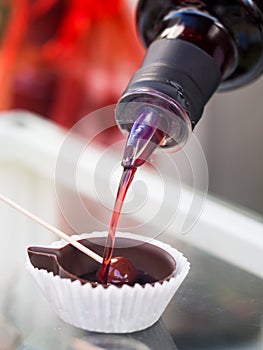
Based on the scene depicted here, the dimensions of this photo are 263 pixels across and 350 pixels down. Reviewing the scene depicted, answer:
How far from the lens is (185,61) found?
51 cm

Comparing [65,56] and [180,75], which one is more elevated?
[180,75]

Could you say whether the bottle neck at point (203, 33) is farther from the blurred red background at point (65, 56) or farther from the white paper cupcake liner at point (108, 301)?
the blurred red background at point (65, 56)

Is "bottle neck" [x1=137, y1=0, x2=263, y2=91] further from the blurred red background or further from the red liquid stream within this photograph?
the blurred red background

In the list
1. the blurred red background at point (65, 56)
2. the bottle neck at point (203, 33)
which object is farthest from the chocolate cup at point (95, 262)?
the blurred red background at point (65, 56)

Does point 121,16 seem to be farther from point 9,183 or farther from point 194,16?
point 194,16

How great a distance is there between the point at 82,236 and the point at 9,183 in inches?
10.1

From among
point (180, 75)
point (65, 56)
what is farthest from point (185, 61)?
point (65, 56)

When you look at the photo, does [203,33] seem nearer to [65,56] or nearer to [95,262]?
[95,262]

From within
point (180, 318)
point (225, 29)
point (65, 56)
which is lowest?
point (65, 56)

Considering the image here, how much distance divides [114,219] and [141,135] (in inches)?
2.1

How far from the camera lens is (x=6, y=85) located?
122 cm

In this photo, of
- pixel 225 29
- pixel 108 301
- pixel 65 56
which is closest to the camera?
pixel 108 301

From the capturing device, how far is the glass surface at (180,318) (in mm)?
499

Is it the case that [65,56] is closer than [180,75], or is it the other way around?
[180,75]
